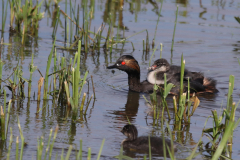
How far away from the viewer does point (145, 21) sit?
13.7 metres

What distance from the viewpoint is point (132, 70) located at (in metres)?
8.43

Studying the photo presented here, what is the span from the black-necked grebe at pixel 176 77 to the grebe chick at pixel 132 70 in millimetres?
263

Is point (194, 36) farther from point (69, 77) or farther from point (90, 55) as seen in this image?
point (69, 77)

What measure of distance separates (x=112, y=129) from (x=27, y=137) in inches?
45.0

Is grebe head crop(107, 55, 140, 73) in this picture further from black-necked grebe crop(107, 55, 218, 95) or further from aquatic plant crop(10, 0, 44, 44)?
aquatic plant crop(10, 0, 44, 44)

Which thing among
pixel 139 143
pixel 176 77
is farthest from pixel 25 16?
pixel 139 143

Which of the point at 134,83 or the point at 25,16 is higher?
the point at 25,16

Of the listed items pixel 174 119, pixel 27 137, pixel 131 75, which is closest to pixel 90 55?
pixel 131 75

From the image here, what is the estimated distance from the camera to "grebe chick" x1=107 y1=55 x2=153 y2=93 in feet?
27.2

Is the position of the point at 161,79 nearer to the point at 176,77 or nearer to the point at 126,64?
the point at 176,77

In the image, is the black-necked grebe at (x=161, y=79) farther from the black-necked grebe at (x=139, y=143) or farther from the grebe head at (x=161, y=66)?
the black-necked grebe at (x=139, y=143)

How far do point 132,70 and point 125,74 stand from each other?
1.13m

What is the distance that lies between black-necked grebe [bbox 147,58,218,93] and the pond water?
266 mm

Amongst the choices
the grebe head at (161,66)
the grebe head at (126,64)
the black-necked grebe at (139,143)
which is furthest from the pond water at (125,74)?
the grebe head at (161,66)
